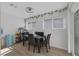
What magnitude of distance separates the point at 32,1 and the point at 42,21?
398 mm

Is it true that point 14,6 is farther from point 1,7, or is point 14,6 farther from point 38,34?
point 38,34

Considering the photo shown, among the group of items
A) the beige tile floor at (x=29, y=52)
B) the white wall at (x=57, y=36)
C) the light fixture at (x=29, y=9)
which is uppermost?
the light fixture at (x=29, y=9)

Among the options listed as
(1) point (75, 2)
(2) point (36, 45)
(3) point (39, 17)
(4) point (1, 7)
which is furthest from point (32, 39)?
(1) point (75, 2)

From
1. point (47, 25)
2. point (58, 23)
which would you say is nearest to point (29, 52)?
point (47, 25)

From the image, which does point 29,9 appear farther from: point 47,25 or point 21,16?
point 47,25

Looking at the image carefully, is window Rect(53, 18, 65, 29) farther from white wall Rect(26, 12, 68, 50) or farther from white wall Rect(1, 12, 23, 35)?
white wall Rect(1, 12, 23, 35)

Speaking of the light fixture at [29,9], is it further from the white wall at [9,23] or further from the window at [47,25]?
the window at [47,25]

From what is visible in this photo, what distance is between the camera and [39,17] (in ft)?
5.08

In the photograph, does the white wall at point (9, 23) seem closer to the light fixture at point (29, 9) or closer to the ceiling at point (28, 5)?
the ceiling at point (28, 5)

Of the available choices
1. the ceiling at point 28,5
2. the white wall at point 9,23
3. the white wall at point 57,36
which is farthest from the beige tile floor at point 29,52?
the ceiling at point 28,5

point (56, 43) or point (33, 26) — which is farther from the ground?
point (33, 26)

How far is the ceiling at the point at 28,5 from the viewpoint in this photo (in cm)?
148

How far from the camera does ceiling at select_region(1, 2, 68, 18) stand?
4.86 feet

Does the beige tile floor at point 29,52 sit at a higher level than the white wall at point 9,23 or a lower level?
lower
